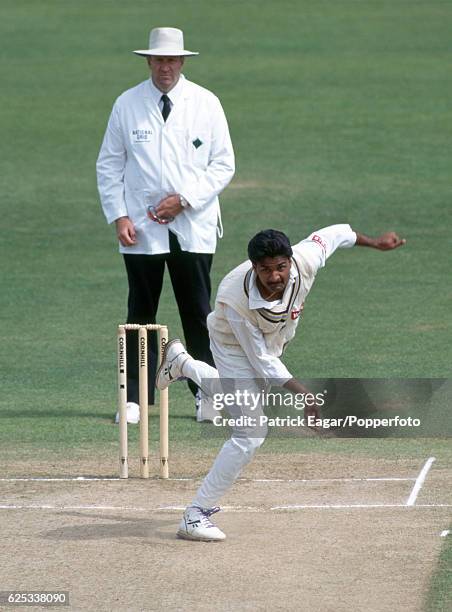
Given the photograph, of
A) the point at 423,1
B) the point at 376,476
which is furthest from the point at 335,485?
the point at 423,1

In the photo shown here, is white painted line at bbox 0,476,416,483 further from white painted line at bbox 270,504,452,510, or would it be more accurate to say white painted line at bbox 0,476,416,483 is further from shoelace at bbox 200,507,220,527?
shoelace at bbox 200,507,220,527

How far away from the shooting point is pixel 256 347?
680cm

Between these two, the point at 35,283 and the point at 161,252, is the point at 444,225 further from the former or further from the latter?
the point at 161,252

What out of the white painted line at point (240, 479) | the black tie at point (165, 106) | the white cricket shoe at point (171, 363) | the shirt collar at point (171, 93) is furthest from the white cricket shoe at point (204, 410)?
the shirt collar at point (171, 93)

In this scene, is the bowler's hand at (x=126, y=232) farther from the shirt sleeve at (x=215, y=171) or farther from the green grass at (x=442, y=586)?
the green grass at (x=442, y=586)

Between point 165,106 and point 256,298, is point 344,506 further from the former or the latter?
point 165,106

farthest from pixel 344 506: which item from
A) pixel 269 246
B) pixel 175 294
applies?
pixel 175 294

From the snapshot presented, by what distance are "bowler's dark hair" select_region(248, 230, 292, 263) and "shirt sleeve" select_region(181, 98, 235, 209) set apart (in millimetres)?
2910

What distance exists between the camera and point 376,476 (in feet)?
26.8

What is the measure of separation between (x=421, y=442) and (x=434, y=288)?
14.5 ft

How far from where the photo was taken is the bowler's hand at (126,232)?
9.42 metres

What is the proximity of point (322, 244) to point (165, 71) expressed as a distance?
8.71 feet

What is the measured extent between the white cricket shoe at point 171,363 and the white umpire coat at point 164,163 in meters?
1.72

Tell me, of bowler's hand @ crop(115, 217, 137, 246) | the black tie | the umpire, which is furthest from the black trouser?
the black tie
